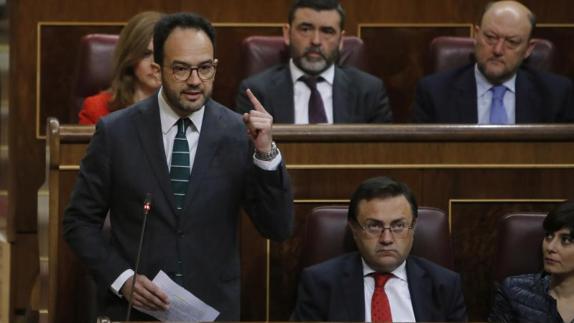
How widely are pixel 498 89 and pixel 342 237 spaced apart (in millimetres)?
641

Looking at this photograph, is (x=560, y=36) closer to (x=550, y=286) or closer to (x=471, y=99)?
(x=471, y=99)

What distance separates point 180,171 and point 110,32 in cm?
111

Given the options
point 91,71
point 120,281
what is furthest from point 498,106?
point 120,281

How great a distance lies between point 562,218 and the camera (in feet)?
6.01

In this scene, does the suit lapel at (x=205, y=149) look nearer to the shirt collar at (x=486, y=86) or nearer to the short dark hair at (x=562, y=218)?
the short dark hair at (x=562, y=218)

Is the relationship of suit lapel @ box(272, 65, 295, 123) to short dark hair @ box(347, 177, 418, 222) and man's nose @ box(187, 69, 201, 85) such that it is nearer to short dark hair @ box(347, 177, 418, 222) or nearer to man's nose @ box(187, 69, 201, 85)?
short dark hair @ box(347, 177, 418, 222)

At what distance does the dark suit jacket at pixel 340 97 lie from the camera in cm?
233

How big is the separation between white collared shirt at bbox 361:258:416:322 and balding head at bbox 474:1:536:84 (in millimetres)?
675

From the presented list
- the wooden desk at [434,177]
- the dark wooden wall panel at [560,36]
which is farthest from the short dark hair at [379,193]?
the dark wooden wall panel at [560,36]

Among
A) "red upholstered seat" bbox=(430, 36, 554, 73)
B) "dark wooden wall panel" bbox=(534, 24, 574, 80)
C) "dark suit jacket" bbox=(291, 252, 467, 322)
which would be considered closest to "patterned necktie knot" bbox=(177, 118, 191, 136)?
"dark suit jacket" bbox=(291, 252, 467, 322)

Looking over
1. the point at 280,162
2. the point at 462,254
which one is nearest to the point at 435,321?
the point at 462,254

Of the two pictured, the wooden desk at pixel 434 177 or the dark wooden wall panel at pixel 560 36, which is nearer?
the wooden desk at pixel 434 177

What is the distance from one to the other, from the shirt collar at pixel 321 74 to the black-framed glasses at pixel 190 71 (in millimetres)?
785

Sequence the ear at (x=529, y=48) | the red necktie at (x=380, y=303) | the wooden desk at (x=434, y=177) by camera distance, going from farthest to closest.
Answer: the ear at (x=529, y=48)
the wooden desk at (x=434, y=177)
the red necktie at (x=380, y=303)
